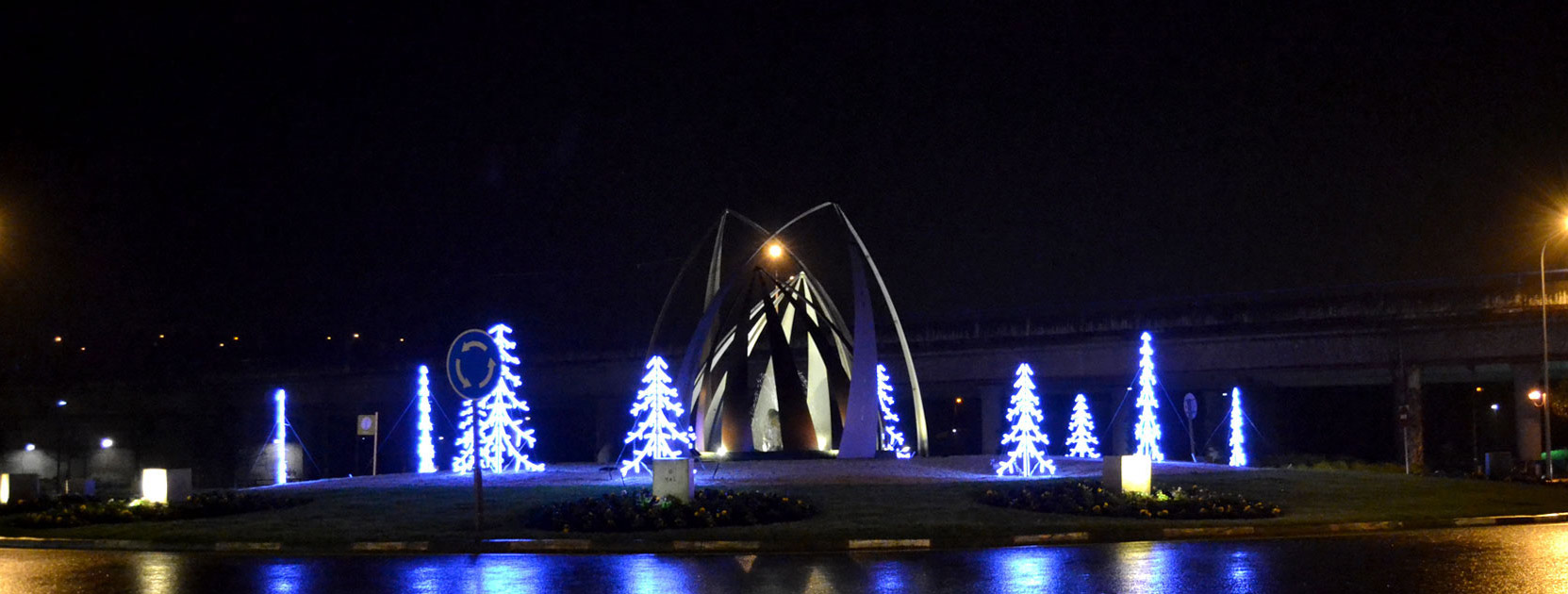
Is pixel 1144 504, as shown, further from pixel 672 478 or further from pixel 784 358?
pixel 784 358

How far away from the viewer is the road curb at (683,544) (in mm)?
18906

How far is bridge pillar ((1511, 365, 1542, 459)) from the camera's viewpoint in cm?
5209

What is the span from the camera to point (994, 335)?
66.3 meters

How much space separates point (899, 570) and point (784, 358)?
86.2ft

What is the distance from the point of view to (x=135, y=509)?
23.8m

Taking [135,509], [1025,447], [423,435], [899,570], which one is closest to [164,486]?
[135,509]

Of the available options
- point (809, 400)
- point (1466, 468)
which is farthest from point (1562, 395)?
point (809, 400)

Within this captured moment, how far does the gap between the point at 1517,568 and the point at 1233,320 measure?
155ft

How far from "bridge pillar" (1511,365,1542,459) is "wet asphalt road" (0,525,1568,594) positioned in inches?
1466

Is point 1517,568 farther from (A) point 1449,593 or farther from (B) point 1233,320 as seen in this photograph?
(B) point 1233,320

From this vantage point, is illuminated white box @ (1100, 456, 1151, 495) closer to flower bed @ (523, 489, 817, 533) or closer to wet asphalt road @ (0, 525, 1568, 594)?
wet asphalt road @ (0, 525, 1568, 594)

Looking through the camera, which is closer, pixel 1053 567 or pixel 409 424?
pixel 1053 567

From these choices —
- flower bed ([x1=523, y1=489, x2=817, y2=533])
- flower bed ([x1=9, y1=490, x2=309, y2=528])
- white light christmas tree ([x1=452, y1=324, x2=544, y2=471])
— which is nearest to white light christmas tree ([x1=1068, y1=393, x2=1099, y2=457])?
white light christmas tree ([x1=452, y1=324, x2=544, y2=471])

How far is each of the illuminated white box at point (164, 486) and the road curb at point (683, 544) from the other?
3.68 metres
